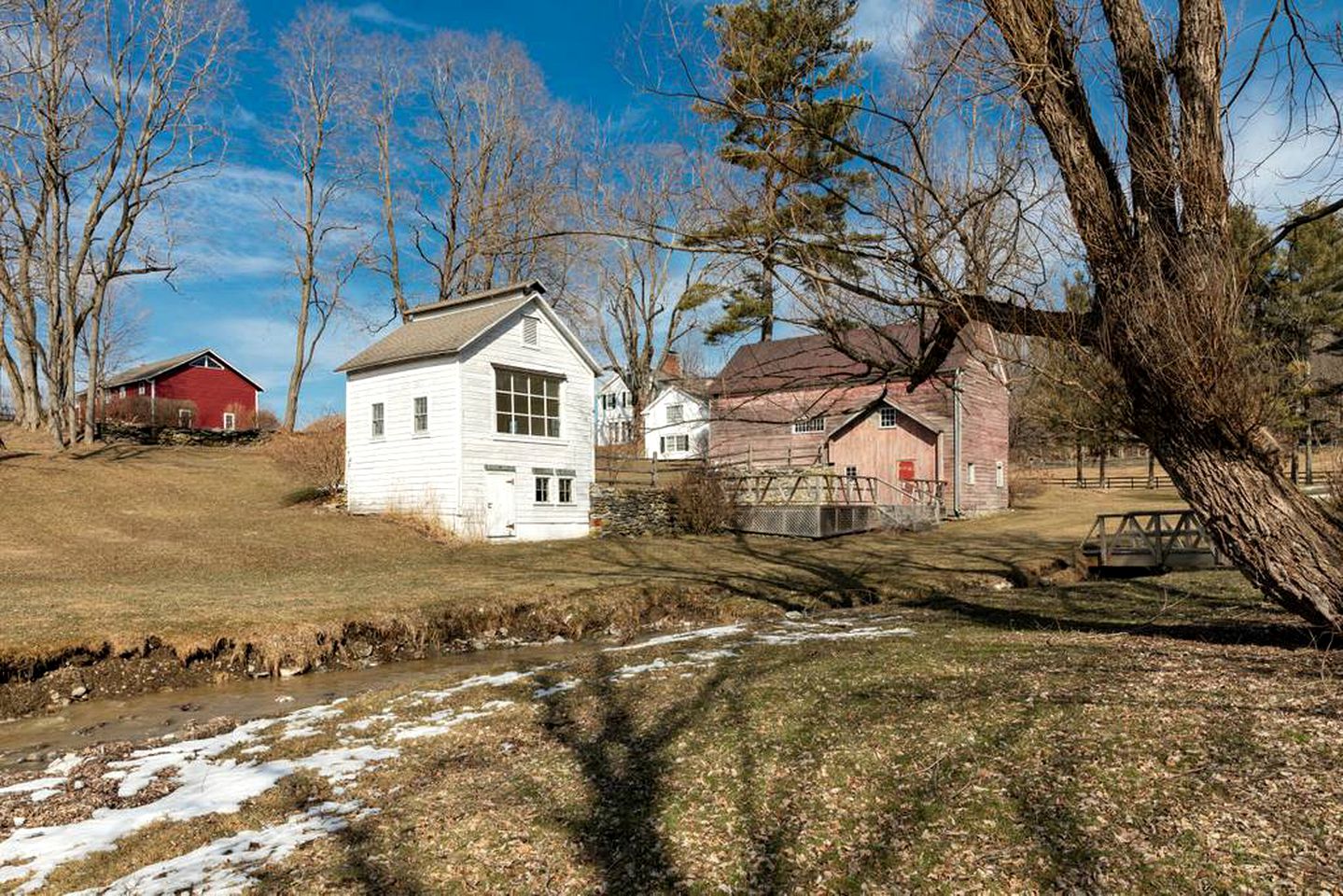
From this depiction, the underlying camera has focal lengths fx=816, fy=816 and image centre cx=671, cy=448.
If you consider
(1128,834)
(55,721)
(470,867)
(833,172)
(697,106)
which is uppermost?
(697,106)

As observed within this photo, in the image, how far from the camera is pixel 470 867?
4406 millimetres

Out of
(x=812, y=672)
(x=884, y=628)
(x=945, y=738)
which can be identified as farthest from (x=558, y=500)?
(x=945, y=738)

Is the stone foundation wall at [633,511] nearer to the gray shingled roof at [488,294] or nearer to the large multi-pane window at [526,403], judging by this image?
the large multi-pane window at [526,403]

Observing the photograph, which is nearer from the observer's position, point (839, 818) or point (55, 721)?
point (839, 818)

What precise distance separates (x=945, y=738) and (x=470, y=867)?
316 centimetres

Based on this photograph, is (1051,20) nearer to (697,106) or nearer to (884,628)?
(697,106)

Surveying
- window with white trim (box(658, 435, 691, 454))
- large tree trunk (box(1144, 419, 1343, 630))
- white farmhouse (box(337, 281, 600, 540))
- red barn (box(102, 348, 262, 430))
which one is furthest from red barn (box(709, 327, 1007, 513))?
red barn (box(102, 348, 262, 430))

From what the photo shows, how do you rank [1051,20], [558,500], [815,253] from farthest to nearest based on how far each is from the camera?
[558,500] → [815,253] → [1051,20]

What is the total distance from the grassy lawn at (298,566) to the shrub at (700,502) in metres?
1.36

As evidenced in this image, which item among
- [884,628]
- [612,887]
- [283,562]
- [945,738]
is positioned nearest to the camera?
[612,887]

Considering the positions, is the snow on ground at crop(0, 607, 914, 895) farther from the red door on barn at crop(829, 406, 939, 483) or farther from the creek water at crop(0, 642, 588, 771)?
the red door on barn at crop(829, 406, 939, 483)

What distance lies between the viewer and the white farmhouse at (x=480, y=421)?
2397 centimetres

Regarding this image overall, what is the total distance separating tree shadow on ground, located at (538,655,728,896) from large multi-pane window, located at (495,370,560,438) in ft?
56.8

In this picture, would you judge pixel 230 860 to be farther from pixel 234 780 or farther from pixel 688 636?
pixel 688 636
